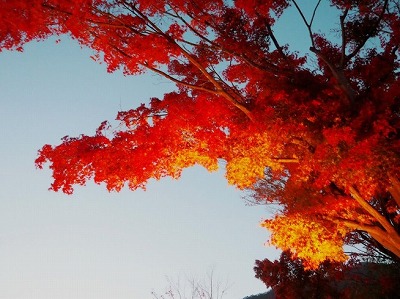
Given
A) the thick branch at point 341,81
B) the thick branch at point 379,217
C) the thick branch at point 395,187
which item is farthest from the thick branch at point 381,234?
the thick branch at point 341,81

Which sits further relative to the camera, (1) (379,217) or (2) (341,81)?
(2) (341,81)

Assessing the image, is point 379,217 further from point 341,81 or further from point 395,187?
point 341,81

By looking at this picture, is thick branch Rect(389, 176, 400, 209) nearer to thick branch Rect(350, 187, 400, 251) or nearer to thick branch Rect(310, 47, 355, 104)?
thick branch Rect(350, 187, 400, 251)

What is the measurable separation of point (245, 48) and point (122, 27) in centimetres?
420

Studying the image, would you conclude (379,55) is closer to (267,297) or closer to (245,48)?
(245,48)

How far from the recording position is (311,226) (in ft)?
43.2

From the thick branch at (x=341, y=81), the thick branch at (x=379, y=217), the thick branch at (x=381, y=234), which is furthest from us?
the thick branch at (x=381, y=234)

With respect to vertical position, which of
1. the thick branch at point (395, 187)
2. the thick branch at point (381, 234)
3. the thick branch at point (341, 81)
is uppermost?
the thick branch at point (341, 81)

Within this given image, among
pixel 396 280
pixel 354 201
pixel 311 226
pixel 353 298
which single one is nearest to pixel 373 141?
pixel 354 201

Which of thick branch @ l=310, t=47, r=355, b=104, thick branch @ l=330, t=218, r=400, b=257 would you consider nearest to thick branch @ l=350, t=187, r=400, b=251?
thick branch @ l=330, t=218, r=400, b=257

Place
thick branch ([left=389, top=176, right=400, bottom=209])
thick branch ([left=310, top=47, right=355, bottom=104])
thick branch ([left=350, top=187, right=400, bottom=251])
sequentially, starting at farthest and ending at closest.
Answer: thick branch ([left=310, top=47, right=355, bottom=104]) < thick branch ([left=350, top=187, right=400, bottom=251]) < thick branch ([left=389, top=176, right=400, bottom=209])

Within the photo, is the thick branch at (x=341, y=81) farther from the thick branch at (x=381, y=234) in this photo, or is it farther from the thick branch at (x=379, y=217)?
the thick branch at (x=381, y=234)

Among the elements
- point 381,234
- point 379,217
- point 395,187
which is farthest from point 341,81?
point 381,234

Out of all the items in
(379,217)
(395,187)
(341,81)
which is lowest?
(379,217)
